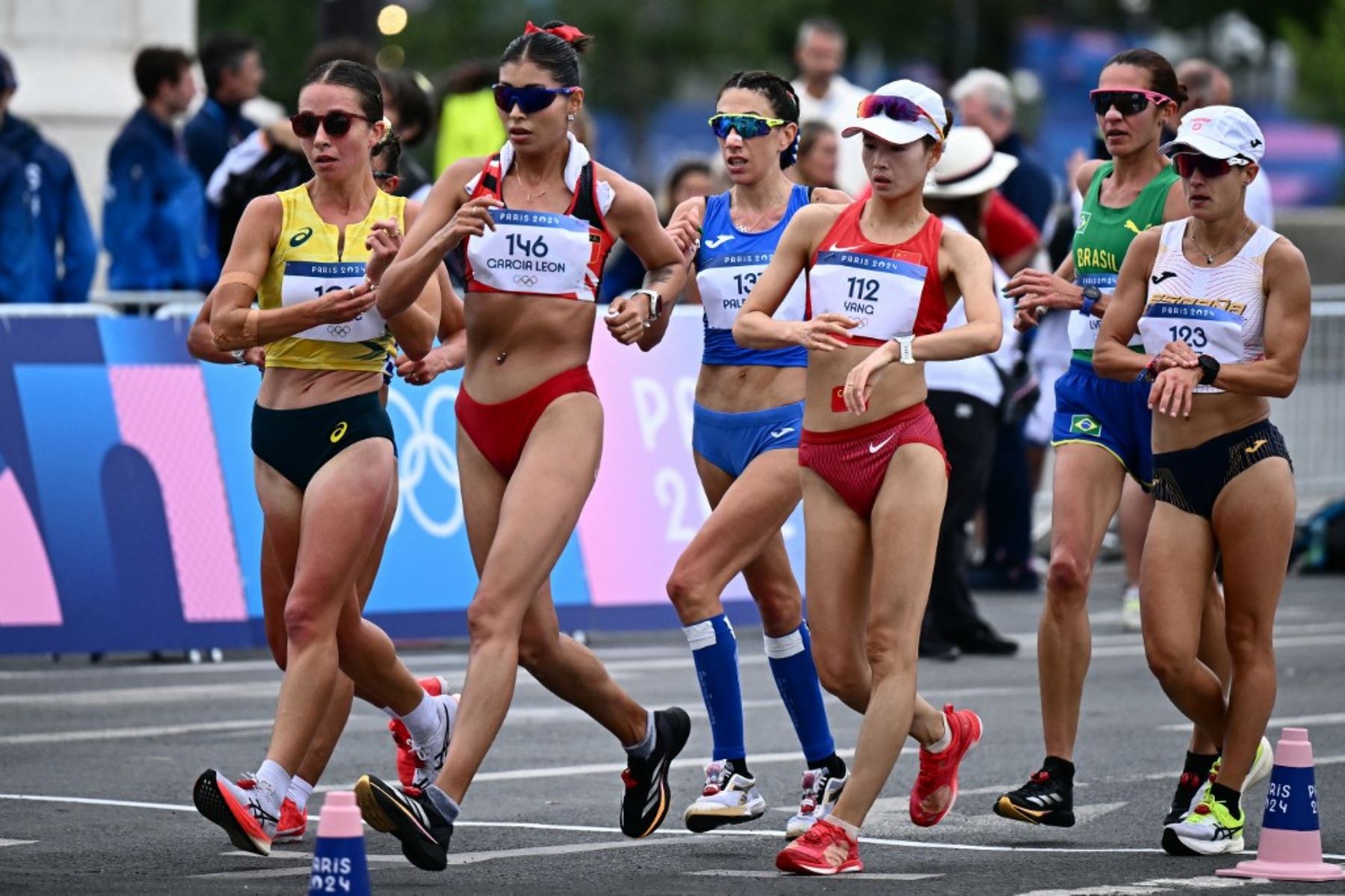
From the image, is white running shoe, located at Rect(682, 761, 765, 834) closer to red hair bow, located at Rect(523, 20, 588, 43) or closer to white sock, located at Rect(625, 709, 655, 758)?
white sock, located at Rect(625, 709, 655, 758)

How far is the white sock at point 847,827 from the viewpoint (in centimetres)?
782

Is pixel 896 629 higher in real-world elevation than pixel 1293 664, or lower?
higher

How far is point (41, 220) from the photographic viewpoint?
14.5m

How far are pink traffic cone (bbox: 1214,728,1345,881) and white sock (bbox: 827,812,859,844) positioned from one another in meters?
1.04

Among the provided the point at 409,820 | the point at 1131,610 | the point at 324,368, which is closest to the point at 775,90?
the point at 324,368

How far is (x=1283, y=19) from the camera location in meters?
59.5

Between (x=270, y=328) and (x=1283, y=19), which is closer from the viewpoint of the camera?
(x=270, y=328)

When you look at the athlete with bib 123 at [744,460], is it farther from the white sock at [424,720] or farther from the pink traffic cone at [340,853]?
the pink traffic cone at [340,853]

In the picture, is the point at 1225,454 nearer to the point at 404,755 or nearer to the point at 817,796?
the point at 817,796

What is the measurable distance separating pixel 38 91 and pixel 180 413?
→ 649 cm

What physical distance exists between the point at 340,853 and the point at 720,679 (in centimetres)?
281

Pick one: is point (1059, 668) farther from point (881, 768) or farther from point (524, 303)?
point (524, 303)

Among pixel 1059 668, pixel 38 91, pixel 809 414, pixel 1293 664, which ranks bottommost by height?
pixel 1293 664

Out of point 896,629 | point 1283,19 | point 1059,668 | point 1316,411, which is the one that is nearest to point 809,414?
point 896,629
